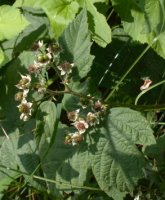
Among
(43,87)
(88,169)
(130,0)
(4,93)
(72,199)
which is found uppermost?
(130,0)

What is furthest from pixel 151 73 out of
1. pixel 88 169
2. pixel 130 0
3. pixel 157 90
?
pixel 88 169

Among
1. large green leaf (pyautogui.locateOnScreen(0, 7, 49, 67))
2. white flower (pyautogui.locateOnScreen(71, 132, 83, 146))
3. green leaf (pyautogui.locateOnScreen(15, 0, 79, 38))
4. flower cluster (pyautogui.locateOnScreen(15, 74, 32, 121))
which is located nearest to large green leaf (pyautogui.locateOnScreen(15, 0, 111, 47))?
green leaf (pyautogui.locateOnScreen(15, 0, 79, 38))

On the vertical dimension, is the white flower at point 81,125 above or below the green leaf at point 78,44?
below

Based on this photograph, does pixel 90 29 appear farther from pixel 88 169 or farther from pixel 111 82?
pixel 88 169

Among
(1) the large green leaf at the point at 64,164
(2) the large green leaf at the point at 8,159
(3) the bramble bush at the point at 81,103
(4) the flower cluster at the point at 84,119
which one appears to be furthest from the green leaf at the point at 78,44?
(2) the large green leaf at the point at 8,159

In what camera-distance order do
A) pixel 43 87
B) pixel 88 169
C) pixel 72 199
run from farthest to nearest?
1. pixel 72 199
2. pixel 88 169
3. pixel 43 87

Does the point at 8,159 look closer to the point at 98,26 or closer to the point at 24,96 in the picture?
the point at 24,96

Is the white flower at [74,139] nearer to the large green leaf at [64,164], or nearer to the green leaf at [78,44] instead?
the large green leaf at [64,164]
